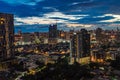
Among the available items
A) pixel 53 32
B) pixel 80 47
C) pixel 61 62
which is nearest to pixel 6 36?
pixel 61 62

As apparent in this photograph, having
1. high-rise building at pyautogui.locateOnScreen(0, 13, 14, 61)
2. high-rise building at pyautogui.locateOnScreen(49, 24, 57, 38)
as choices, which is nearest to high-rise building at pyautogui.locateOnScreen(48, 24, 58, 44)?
high-rise building at pyautogui.locateOnScreen(49, 24, 57, 38)

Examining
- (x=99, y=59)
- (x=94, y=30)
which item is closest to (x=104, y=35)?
(x=94, y=30)

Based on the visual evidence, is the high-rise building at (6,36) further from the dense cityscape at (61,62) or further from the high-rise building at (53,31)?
the high-rise building at (53,31)

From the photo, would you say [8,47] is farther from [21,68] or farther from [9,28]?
[21,68]

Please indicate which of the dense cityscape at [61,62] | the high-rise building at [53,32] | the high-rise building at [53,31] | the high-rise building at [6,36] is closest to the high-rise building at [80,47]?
the dense cityscape at [61,62]

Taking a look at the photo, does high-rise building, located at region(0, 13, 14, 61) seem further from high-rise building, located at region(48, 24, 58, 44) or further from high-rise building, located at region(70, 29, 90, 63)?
high-rise building, located at region(48, 24, 58, 44)

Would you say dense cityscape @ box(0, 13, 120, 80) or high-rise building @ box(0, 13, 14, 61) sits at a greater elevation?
high-rise building @ box(0, 13, 14, 61)
